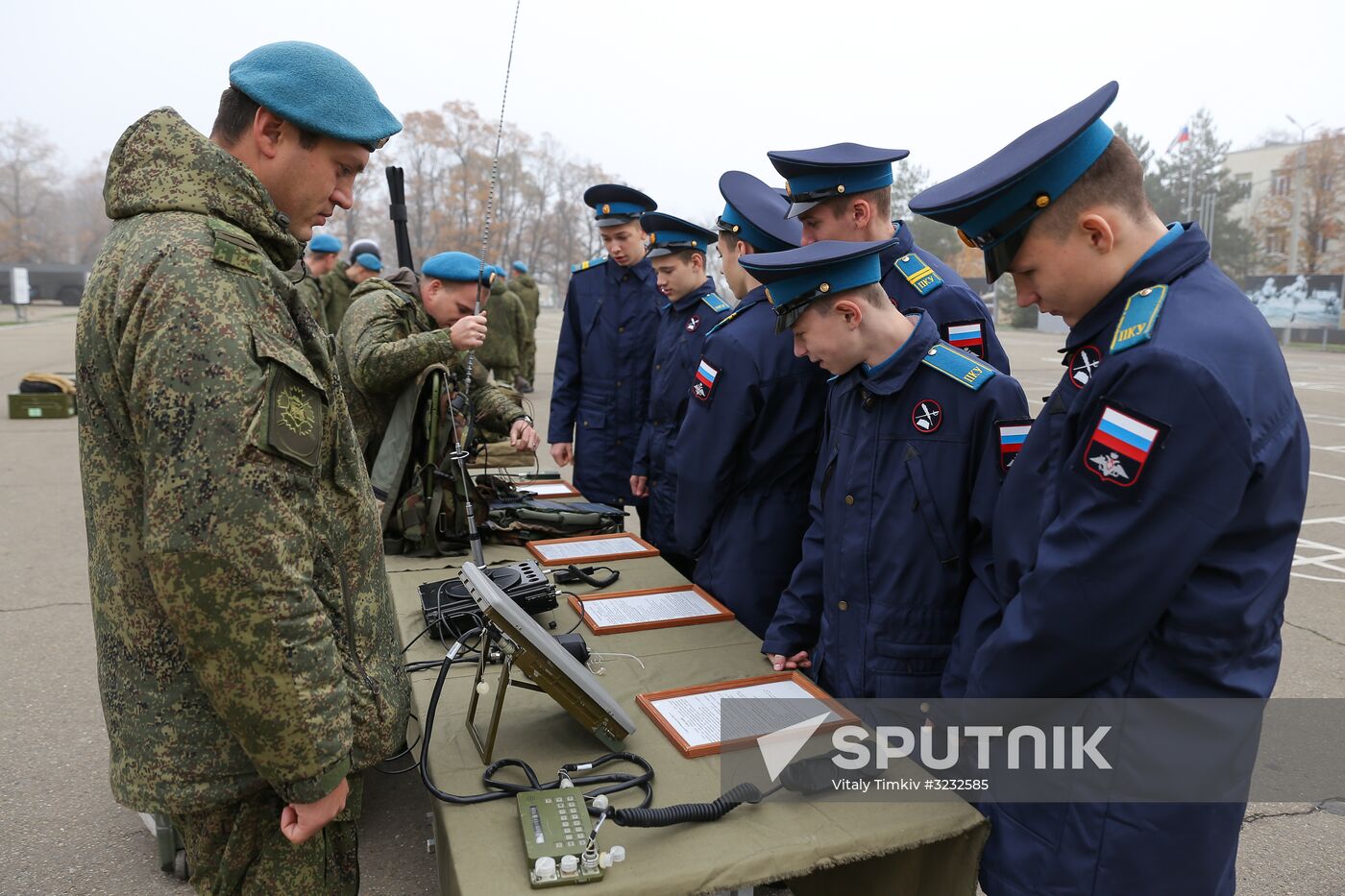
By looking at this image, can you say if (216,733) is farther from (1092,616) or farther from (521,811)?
(1092,616)

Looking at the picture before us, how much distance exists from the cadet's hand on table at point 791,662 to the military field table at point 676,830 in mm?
79

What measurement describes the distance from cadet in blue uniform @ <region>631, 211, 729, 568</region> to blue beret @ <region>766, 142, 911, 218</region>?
94 centimetres

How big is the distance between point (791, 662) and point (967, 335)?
123 centimetres

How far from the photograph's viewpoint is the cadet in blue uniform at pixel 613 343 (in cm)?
475

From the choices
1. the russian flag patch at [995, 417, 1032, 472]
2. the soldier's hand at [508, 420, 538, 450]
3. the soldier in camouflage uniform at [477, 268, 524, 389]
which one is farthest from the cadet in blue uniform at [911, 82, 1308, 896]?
the soldier in camouflage uniform at [477, 268, 524, 389]

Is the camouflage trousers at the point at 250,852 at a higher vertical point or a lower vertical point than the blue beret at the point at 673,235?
lower

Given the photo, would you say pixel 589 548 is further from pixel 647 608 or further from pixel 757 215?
pixel 757 215

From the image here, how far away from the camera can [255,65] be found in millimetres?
1427

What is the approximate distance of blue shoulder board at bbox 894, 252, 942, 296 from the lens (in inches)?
119

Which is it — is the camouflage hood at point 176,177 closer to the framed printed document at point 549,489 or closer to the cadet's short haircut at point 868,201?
the cadet's short haircut at point 868,201

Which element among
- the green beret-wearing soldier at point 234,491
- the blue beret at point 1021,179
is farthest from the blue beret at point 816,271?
the green beret-wearing soldier at point 234,491

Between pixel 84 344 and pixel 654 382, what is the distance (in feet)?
9.75

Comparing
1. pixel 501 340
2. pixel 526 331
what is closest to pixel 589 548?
pixel 501 340

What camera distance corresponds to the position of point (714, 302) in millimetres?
4035
